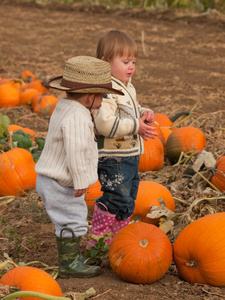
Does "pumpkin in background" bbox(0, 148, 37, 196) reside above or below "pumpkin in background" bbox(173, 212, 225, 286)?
below

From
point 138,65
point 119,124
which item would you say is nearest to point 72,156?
point 119,124

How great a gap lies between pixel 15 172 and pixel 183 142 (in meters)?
1.77

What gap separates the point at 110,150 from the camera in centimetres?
350

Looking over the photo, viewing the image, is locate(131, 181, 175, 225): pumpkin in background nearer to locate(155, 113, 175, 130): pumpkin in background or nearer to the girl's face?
the girl's face

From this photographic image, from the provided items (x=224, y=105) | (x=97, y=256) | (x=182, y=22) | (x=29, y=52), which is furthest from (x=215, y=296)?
(x=182, y=22)

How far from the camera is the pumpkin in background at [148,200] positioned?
3.95m

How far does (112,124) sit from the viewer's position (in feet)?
11.0

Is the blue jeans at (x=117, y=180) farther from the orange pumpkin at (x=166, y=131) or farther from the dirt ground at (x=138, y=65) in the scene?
the orange pumpkin at (x=166, y=131)

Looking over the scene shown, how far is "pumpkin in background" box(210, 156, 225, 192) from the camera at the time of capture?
14.1 ft

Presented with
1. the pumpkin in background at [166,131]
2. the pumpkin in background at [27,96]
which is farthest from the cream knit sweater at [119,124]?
the pumpkin in background at [27,96]

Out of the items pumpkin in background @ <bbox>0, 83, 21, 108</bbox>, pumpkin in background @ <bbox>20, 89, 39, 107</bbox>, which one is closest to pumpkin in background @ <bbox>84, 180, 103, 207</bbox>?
pumpkin in background @ <bbox>20, 89, 39, 107</bbox>

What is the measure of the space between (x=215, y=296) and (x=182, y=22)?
12358 millimetres

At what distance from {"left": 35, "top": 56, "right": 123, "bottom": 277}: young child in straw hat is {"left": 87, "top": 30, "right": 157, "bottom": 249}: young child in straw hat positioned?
11.0 inches

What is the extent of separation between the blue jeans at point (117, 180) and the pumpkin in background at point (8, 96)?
4.17 m
